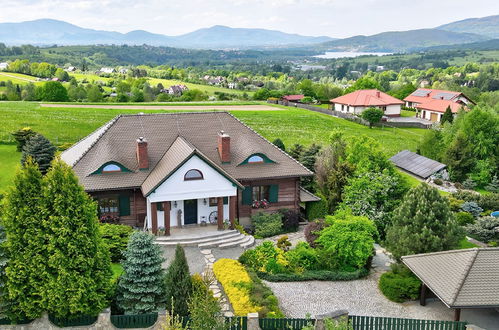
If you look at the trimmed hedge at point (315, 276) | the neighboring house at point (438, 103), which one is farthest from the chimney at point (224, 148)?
the neighboring house at point (438, 103)

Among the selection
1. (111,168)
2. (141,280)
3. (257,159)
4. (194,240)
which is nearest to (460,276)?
(141,280)

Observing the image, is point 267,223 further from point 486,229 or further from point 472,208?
point 472,208

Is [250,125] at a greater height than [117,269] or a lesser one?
greater

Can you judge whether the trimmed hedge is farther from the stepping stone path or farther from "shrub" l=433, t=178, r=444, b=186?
"shrub" l=433, t=178, r=444, b=186

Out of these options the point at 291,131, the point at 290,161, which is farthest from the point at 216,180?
the point at 291,131

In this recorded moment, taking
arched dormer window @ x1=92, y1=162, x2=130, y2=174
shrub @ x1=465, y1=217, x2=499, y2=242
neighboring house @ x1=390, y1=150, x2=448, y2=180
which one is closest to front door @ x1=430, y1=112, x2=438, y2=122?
neighboring house @ x1=390, y1=150, x2=448, y2=180

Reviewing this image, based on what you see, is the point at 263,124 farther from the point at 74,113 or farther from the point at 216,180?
the point at 216,180

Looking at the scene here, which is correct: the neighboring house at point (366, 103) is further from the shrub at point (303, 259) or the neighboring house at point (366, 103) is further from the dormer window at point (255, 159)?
the shrub at point (303, 259)
